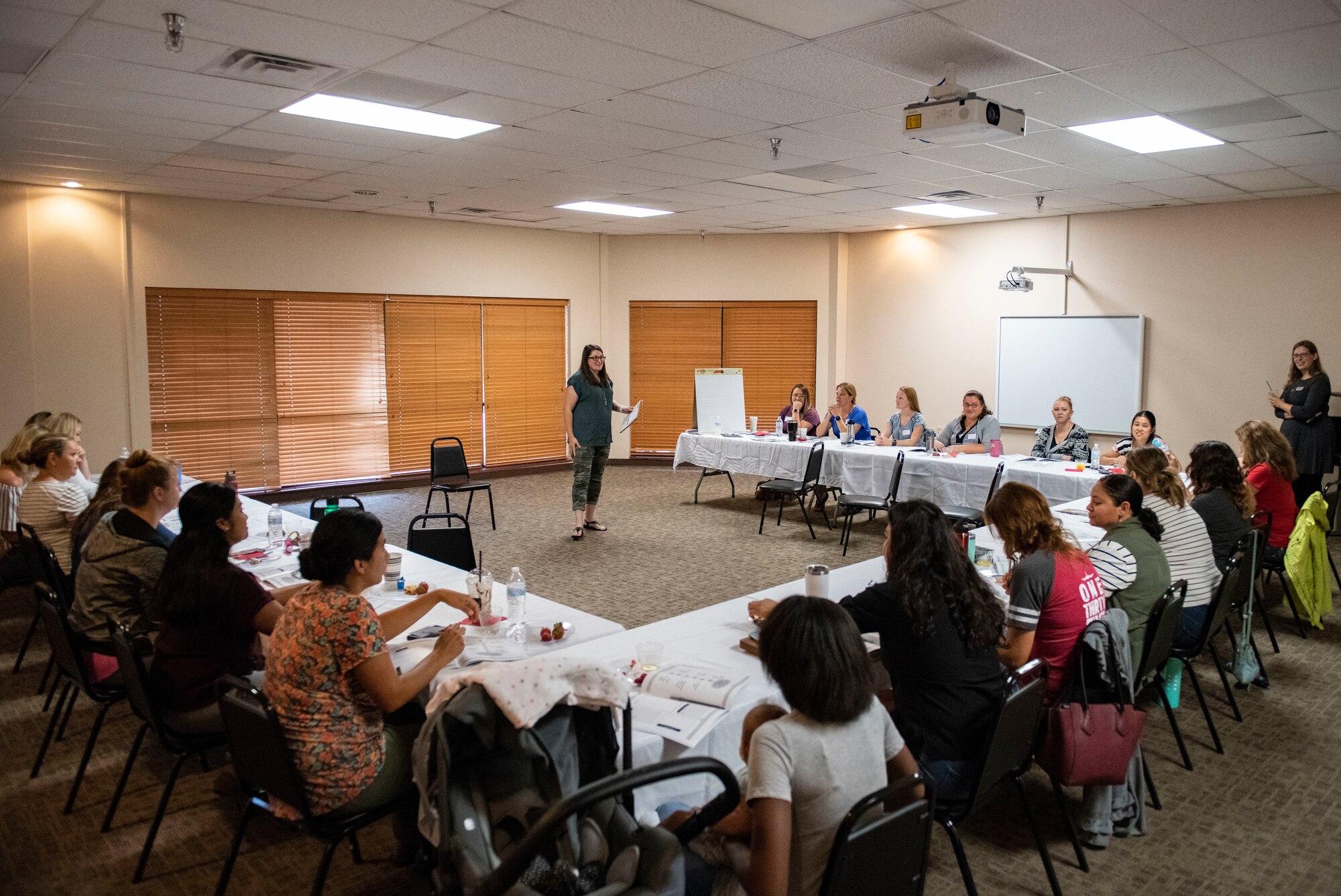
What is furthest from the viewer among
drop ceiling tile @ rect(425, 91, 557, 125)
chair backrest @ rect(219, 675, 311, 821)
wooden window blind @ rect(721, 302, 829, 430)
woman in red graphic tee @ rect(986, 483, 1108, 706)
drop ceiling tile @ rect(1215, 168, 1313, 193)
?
wooden window blind @ rect(721, 302, 829, 430)

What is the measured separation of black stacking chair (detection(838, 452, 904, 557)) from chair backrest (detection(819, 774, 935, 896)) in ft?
17.9

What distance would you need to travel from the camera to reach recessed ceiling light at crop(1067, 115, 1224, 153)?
5508 millimetres

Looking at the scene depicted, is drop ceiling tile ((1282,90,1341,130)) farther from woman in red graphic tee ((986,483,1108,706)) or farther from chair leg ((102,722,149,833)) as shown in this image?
chair leg ((102,722,149,833))

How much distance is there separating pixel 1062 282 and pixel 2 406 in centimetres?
1017

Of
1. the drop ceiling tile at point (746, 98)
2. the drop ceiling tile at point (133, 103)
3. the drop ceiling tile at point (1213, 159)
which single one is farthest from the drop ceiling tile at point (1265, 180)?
the drop ceiling tile at point (133, 103)

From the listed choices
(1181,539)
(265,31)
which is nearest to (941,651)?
(1181,539)

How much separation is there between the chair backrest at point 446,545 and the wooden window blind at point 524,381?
6.87 meters

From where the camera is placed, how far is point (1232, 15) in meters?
3.61

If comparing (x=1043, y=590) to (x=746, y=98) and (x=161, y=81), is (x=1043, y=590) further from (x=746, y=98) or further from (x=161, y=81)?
(x=161, y=81)

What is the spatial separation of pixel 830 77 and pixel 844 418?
4.84 meters

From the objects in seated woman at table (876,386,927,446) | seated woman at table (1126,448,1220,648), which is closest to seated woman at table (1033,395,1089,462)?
seated woman at table (876,386,927,446)

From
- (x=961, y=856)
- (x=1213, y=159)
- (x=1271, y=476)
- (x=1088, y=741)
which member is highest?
(x=1213, y=159)

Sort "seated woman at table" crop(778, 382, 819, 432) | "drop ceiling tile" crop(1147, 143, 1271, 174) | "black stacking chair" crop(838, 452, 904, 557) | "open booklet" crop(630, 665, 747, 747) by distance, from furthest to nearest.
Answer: "seated woman at table" crop(778, 382, 819, 432) → "black stacking chair" crop(838, 452, 904, 557) → "drop ceiling tile" crop(1147, 143, 1271, 174) → "open booklet" crop(630, 665, 747, 747)

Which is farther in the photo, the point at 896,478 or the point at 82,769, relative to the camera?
the point at 896,478
